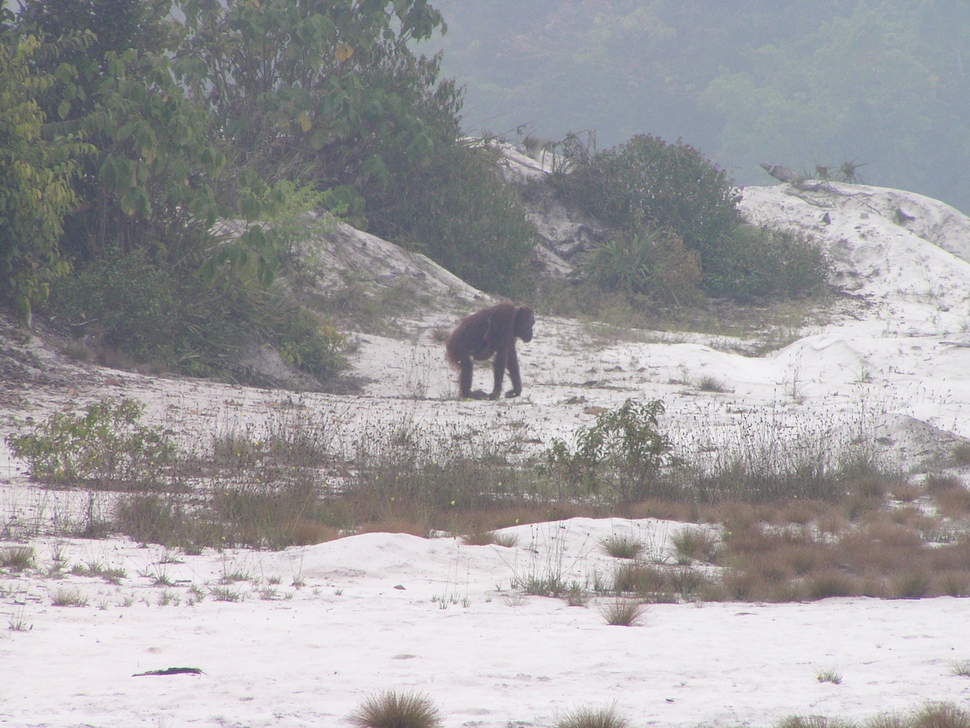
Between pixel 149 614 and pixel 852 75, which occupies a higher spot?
pixel 852 75

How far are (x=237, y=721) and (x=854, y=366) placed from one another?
11.2 metres

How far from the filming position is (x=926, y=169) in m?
60.0

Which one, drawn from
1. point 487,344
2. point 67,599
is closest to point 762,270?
point 487,344

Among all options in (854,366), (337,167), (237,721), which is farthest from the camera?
(337,167)

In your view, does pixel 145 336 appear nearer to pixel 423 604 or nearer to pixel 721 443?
pixel 721 443

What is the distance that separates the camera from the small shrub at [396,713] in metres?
2.32

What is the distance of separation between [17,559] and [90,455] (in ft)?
7.02

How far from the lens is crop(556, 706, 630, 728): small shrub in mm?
2340

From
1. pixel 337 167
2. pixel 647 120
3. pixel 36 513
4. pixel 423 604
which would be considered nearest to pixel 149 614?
pixel 423 604

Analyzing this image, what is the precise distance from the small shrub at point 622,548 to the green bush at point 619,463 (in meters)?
1.44

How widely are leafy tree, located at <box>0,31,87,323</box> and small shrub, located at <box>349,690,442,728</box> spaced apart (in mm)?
7125

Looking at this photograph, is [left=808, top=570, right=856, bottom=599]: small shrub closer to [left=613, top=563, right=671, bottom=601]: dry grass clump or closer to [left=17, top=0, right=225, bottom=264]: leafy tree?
[left=613, top=563, right=671, bottom=601]: dry grass clump

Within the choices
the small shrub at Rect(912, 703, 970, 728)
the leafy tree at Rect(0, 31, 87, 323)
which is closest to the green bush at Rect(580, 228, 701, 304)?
the leafy tree at Rect(0, 31, 87, 323)

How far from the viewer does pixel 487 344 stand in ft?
34.4
